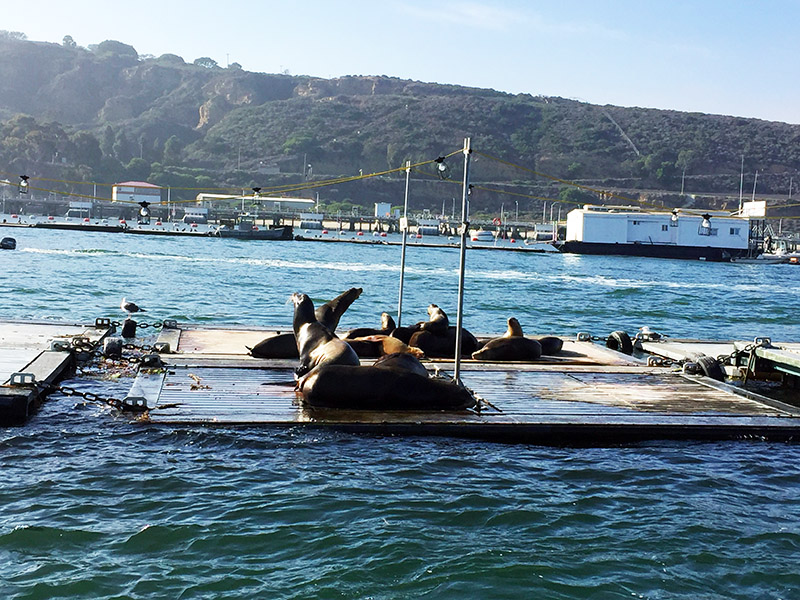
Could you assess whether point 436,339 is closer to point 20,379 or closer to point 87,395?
point 87,395

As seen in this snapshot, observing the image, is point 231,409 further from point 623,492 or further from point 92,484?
point 623,492

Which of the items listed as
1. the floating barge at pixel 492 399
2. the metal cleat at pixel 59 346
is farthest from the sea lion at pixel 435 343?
the metal cleat at pixel 59 346

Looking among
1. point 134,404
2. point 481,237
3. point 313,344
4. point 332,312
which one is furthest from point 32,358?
point 481,237

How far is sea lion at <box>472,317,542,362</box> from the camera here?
1543 cm

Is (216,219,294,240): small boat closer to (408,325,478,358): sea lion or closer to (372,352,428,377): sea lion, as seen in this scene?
(408,325,478,358): sea lion

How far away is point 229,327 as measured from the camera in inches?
742

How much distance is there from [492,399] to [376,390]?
1.68 metres

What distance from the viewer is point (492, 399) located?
12.0 m

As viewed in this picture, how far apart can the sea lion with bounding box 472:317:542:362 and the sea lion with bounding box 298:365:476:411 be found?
412 cm

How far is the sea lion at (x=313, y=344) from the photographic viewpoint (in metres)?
12.0

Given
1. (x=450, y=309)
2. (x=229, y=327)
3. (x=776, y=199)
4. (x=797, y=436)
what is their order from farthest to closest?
1. (x=776, y=199)
2. (x=450, y=309)
3. (x=229, y=327)
4. (x=797, y=436)

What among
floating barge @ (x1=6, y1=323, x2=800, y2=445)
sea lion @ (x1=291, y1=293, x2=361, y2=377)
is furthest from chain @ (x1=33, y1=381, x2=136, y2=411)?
sea lion @ (x1=291, y1=293, x2=361, y2=377)

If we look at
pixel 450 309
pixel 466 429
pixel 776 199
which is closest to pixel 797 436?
pixel 466 429

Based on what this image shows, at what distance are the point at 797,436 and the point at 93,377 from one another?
8921mm
